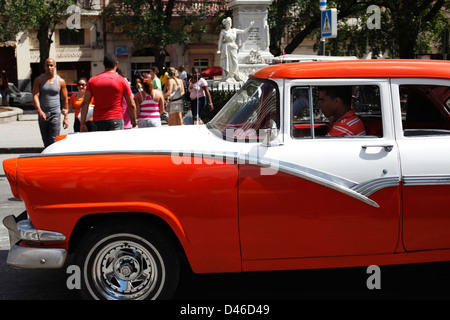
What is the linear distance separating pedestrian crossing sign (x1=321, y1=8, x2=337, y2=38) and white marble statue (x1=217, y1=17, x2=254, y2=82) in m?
6.98

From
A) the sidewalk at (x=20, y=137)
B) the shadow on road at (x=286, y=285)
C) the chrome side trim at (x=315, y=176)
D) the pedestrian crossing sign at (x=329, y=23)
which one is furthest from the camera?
the sidewalk at (x=20, y=137)

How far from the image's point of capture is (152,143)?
14.2 ft

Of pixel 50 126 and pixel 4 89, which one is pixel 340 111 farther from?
pixel 4 89

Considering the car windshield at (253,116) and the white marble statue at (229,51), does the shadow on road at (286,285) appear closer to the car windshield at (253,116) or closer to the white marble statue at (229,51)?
the car windshield at (253,116)

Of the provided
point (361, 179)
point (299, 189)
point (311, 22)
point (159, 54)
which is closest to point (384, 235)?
point (361, 179)

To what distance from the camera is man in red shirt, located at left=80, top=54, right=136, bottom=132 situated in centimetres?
782

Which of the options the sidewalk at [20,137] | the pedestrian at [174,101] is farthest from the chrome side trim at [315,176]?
the sidewalk at [20,137]

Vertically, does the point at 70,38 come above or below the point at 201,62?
above

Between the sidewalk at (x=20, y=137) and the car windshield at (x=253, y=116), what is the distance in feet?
33.4

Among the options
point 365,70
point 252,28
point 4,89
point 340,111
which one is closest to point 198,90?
point 252,28

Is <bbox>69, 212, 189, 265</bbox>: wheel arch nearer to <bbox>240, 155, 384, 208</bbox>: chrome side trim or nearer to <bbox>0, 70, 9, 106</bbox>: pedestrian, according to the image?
<bbox>240, 155, 384, 208</bbox>: chrome side trim

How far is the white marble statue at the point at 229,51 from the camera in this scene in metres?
20.8

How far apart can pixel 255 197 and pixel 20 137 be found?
519 inches

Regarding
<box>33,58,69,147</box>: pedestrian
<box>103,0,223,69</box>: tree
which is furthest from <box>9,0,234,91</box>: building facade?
<box>33,58,69,147</box>: pedestrian
